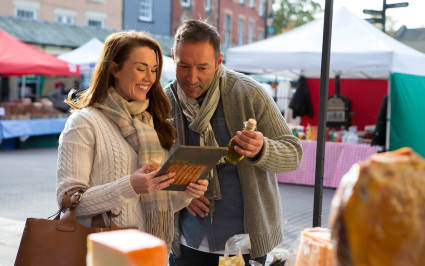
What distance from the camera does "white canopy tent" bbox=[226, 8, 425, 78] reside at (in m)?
7.61

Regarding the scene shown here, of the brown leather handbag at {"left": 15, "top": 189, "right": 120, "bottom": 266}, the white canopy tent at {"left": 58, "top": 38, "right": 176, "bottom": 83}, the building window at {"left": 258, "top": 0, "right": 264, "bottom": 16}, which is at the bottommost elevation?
the brown leather handbag at {"left": 15, "top": 189, "right": 120, "bottom": 266}

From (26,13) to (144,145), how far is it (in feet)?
68.2

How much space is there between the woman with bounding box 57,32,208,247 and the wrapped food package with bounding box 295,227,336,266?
1.87 ft

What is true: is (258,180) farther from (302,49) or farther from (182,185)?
(302,49)

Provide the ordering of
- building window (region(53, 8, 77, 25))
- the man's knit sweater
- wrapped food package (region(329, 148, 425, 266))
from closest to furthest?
wrapped food package (region(329, 148, 425, 266)) < the man's knit sweater < building window (region(53, 8, 77, 25))

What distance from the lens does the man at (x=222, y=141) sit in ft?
6.61

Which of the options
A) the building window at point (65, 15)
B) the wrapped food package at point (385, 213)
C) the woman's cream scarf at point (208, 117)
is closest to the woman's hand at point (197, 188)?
the woman's cream scarf at point (208, 117)

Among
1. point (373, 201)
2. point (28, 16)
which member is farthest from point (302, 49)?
point (28, 16)

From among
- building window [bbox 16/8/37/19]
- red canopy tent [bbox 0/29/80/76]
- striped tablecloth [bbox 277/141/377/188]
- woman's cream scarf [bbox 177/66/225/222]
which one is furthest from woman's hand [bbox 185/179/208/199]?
building window [bbox 16/8/37/19]

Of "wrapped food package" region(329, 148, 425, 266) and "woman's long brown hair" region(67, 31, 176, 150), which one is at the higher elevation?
"woman's long brown hair" region(67, 31, 176, 150)

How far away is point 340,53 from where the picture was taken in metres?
7.80

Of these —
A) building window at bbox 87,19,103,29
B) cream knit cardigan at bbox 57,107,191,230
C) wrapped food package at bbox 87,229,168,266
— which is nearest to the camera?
wrapped food package at bbox 87,229,168,266

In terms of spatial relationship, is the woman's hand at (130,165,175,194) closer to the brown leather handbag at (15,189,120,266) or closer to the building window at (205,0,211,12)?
the brown leather handbag at (15,189,120,266)

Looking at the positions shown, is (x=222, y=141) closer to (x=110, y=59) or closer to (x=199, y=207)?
(x=199, y=207)
